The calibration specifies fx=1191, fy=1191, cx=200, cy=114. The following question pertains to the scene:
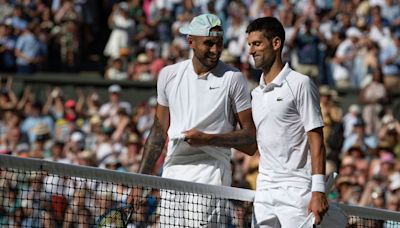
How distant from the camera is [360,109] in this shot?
19.2 metres

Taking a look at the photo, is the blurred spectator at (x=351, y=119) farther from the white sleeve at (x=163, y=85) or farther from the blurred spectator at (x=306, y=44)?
the white sleeve at (x=163, y=85)

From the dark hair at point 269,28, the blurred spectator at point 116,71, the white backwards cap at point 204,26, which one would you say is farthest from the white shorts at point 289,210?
the blurred spectator at point 116,71

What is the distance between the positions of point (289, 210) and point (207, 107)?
3.95ft

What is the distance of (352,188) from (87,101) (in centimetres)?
891

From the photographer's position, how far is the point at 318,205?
794 cm

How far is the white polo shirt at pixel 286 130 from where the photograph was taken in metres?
8.21

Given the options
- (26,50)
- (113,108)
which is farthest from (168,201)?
(26,50)

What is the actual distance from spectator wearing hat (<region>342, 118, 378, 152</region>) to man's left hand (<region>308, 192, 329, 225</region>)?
902 centimetres

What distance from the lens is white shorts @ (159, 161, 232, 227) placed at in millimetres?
8805

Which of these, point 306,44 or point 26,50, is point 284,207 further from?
point 26,50

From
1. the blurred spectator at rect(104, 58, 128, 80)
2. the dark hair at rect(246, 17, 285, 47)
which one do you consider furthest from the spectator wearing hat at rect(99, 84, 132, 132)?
the dark hair at rect(246, 17, 285, 47)

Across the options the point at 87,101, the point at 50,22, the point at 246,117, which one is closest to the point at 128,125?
the point at 87,101

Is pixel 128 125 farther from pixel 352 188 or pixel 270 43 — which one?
pixel 270 43

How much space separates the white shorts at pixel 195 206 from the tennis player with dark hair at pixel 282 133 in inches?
18.8
